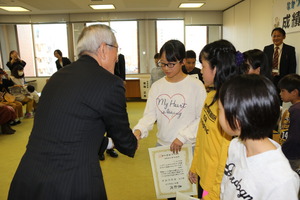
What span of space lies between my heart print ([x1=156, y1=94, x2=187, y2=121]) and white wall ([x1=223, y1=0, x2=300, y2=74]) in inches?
145

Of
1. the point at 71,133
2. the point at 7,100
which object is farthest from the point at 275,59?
the point at 7,100

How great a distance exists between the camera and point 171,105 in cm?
168

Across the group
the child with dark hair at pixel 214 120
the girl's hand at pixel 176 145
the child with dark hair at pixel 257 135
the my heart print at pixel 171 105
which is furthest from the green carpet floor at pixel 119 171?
the child with dark hair at pixel 257 135

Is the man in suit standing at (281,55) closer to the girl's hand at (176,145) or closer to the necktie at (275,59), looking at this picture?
the necktie at (275,59)

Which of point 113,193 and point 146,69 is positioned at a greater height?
point 146,69

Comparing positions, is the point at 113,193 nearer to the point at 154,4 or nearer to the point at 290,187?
A: the point at 290,187

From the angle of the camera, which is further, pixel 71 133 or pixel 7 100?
pixel 7 100

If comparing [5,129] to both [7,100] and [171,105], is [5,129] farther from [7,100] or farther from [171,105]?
[171,105]

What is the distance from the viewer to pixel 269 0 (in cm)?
535

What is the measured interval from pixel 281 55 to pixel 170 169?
3.49 metres

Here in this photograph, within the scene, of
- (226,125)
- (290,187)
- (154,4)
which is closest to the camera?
(290,187)

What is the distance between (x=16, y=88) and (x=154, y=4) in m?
4.41

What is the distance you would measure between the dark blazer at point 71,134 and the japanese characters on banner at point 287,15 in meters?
4.40

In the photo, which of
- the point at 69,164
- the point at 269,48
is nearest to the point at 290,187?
the point at 69,164
